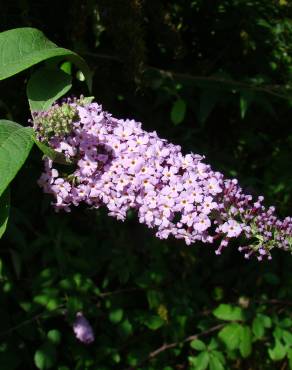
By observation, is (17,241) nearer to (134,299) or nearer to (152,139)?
(134,299)

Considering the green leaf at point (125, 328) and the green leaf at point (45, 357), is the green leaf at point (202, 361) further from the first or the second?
the green leaf at point (45, 357)

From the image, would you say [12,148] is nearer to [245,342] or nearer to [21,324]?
[21,324]

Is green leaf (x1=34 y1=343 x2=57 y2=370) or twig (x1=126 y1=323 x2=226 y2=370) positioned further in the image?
twig (x1=126 y1=323 x2=226 y2=370)

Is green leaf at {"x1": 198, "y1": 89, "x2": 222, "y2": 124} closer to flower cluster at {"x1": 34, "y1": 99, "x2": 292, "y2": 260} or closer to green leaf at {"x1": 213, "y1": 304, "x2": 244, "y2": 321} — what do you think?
green leaf at {"x1": 213, "y1": 304, "x2": 244, "y2": 321}

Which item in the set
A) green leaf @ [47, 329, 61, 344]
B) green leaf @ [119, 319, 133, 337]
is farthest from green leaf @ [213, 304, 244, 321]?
green leaf @ [47, 329, 61, 344]

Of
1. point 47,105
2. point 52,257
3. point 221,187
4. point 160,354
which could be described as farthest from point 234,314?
point 47,105

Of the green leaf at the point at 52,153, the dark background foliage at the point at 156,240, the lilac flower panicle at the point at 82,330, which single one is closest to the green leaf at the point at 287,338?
the dark background foliage at the point at 156,240
